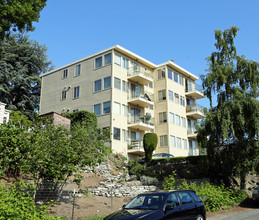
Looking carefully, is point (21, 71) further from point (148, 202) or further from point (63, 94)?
point (148, 202)

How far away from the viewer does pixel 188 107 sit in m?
40.7

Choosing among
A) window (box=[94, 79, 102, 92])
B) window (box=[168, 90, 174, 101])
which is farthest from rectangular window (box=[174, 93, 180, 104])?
window (box=[94, 79, 102, 92])

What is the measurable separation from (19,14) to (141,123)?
1834 cm

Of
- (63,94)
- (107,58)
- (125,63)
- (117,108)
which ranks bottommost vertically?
(117,108)

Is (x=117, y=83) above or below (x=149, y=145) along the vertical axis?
above

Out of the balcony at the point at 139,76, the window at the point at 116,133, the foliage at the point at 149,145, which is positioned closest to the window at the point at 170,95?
the balcony at the point at 139,76

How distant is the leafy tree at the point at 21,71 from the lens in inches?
1571

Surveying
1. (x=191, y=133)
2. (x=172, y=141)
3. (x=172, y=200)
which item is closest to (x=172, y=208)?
(x=172, y=200)

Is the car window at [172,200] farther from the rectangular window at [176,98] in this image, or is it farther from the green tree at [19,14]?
the rectangular window at [176,98]

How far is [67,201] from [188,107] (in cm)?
2898

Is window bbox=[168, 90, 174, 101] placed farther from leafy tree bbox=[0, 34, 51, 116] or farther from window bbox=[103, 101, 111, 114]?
leafy tree bbox=[0, 34, 51, 116]

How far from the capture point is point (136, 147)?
107ft

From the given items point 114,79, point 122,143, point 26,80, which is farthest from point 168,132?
point 26,80

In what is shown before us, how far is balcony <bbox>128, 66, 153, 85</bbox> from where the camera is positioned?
34.4m
